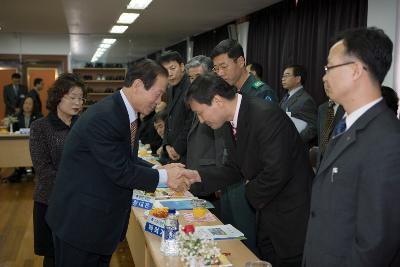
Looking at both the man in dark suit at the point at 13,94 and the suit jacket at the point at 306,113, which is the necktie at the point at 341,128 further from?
the man in dark suit at the point at 13,94

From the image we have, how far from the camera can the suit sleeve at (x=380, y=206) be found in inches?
48.5

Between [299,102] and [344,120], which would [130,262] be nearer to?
[299,102]

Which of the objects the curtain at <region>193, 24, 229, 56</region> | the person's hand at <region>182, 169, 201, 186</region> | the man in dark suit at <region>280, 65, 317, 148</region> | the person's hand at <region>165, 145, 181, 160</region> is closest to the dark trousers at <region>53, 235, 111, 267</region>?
the person's hand at <region>182, 169, 201, 186</region>

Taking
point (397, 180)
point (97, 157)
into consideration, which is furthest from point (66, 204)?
point (397, 180)

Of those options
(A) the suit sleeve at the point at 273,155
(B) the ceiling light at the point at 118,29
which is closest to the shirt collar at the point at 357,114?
(A) the suit sleeve at the point at 273,155

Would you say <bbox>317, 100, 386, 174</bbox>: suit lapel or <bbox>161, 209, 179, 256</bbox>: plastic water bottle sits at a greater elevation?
<bbox>317, 100, 386, 174</bbox>: suit lapel

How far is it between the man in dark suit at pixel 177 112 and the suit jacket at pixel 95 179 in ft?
4.84

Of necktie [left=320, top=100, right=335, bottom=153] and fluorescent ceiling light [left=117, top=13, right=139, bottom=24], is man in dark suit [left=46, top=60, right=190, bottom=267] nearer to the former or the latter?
necktie [left=320, top=100, right=335, bottom=153]

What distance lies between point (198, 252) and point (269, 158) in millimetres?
510

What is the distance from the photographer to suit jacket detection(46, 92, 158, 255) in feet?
6.22

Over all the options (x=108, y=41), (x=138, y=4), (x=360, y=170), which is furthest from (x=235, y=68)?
(x=108, y=41)

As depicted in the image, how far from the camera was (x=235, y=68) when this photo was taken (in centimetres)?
293

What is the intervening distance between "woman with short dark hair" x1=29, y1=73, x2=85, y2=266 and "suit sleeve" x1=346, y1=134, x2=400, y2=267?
76.3 inches

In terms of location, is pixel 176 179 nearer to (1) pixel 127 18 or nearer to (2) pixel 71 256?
(2) pixel 71 256
